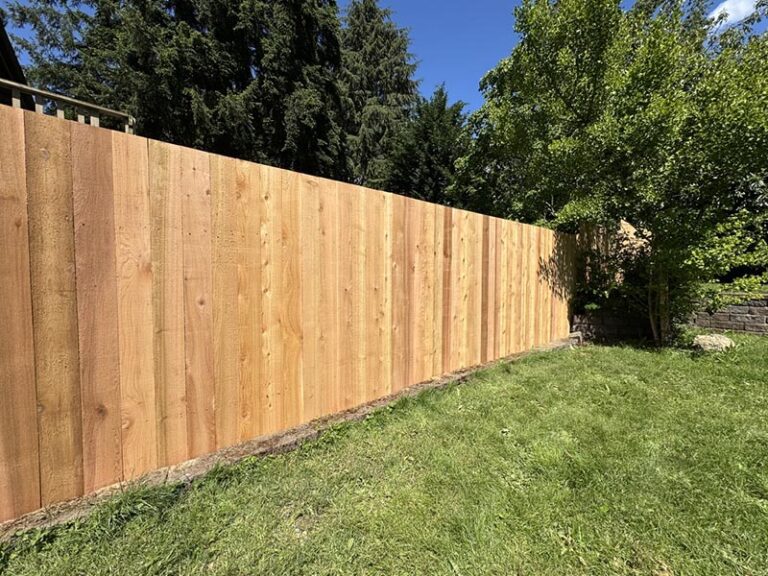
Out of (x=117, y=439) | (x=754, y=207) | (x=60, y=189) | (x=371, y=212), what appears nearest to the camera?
(x=60, y=189)

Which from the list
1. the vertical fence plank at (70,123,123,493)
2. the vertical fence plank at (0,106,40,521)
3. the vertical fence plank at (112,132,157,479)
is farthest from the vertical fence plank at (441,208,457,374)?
the vertical fence plank at (0,106,40,521)

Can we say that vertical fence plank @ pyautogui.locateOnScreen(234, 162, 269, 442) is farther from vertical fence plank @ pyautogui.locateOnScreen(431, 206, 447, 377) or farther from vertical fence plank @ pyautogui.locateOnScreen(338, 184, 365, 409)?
vertical fence plank @ pyautogui.locateOnScreen(431, 206, 447, 377)

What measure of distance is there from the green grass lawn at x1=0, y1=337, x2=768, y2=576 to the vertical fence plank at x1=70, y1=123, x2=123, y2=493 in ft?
0.79

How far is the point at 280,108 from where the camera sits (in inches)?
577

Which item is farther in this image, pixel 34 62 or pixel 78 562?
pixel 34 62

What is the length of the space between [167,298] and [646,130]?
207 inches

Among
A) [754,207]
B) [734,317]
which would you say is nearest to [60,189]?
[754,207]

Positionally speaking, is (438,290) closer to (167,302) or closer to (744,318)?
(167,302)

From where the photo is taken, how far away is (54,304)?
154cm

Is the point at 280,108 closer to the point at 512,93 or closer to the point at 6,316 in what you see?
the point at 512,93

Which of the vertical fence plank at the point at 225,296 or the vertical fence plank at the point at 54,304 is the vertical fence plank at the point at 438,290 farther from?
the vertical fence plank at the point at 54,304

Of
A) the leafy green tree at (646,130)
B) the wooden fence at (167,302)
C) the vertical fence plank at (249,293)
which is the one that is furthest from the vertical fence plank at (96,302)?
the leafy green tree at (646,130)

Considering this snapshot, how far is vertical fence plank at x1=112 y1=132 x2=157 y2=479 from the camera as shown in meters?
1.70

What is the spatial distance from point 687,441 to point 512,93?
22.8 feet
